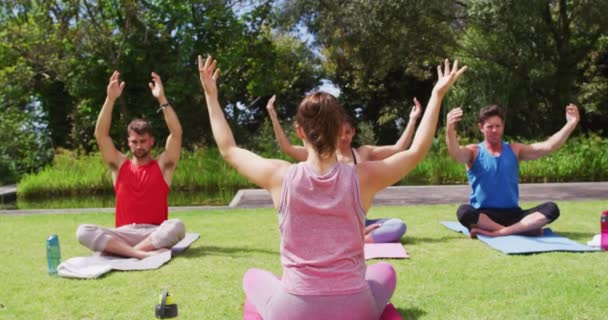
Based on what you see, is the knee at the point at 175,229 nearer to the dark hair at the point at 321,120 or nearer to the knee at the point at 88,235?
the knee at the point at 88,235

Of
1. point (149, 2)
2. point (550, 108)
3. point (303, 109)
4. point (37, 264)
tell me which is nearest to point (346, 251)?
point (303, 109)

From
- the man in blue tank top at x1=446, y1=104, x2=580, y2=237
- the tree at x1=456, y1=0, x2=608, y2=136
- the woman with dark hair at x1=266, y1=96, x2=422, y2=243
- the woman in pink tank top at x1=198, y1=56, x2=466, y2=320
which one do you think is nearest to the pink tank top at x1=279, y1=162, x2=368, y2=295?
the woman in pink tank top at x1=198, y1=56, x2=466, y2=320

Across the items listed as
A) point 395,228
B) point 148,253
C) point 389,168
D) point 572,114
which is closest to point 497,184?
point 572,114

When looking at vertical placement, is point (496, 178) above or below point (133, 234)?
above

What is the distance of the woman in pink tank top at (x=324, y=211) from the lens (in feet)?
7.58

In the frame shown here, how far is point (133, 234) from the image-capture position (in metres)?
5.09

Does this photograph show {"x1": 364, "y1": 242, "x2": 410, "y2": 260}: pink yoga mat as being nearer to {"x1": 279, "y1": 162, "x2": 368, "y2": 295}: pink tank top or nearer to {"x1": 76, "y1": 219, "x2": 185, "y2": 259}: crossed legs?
{"x1": 76, "y1": 219, "x2": 185, "y2": 259}: crossed legs

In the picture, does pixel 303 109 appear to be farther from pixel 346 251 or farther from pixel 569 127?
pixel 569 127

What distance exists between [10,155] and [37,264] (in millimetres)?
14032

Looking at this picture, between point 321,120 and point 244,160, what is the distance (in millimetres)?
467

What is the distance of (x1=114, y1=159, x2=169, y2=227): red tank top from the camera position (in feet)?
16.5

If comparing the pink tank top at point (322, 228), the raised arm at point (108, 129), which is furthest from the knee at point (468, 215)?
the pink tank top at point (322, 228)

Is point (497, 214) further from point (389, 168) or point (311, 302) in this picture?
point (311, 302)

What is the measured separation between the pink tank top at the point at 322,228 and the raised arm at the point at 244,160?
7 centimetres
